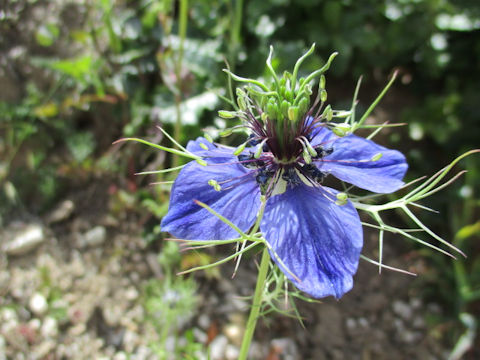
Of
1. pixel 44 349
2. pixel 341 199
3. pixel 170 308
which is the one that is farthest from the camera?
pixel 44 349

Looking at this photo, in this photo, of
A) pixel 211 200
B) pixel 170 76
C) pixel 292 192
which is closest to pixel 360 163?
pixel 292 192

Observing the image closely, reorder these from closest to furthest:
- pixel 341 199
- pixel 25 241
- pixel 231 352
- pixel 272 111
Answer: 1. pixel 341 199
2. pixel 272 111
3. pixel 231 352
4. pixel 25 241

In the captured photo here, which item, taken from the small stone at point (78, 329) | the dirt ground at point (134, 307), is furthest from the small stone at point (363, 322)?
the small stone at point (78, 329)

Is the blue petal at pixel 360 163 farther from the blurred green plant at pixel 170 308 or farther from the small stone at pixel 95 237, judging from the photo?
the small stone at pixel 95 237

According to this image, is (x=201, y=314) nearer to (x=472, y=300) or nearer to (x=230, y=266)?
(x=230, y=266)

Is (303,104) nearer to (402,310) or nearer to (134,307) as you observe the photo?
(134,307)

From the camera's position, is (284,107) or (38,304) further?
(38,304)

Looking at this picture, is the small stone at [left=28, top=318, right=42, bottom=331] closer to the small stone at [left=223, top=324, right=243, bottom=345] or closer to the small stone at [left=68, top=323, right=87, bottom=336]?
the small stone at [left=68, top=323, right=87, bottom=336]
